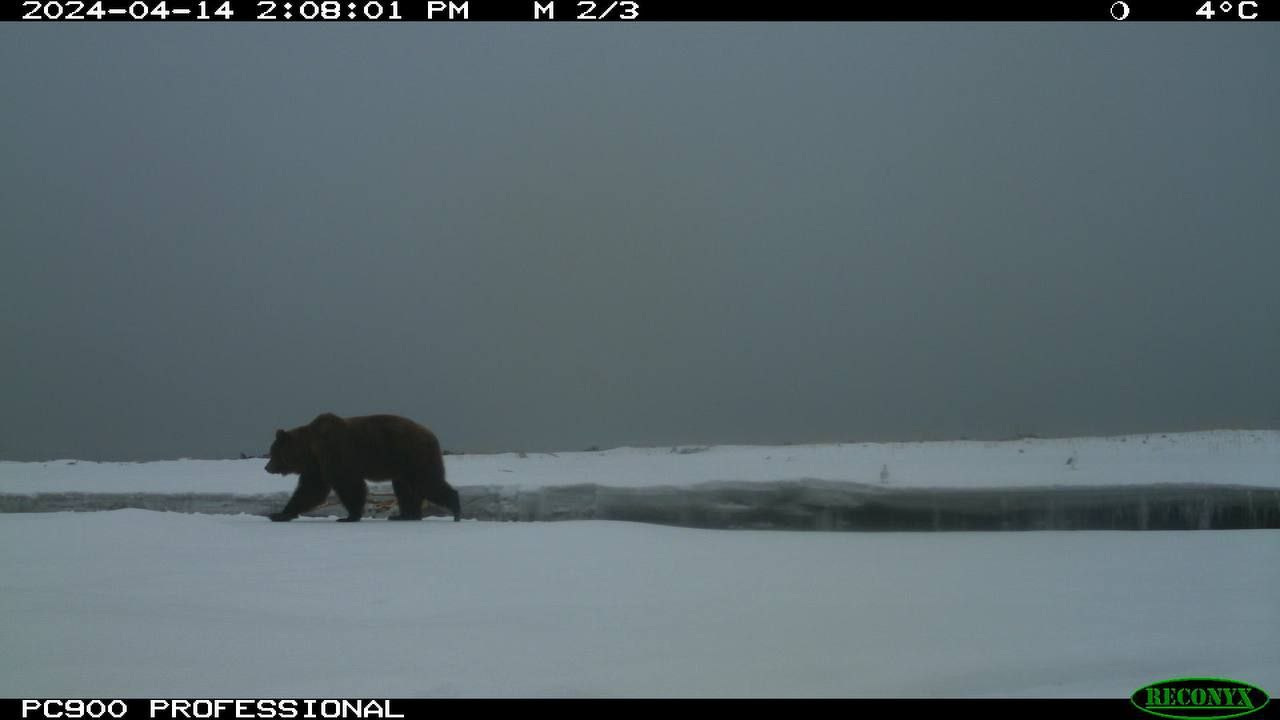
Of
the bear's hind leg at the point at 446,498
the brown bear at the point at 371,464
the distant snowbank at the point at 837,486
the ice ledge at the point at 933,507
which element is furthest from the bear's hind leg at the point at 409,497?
the ice ledge at the point at 933,507

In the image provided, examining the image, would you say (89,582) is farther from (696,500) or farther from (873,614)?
(696,500)

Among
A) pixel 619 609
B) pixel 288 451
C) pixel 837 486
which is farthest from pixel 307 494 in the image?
pixel 619 609

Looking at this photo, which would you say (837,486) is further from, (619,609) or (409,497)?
(619,609)

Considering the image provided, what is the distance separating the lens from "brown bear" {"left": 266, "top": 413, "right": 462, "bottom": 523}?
28.8 ft

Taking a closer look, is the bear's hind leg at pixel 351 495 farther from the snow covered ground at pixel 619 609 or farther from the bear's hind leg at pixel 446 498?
the snow covered ground at pixel 619 609

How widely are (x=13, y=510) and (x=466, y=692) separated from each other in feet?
32.0

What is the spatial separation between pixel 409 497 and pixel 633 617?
5609 mm

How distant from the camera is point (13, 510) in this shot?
413 inches

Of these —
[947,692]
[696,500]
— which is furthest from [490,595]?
[696,500]

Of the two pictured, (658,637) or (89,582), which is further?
(89,582)

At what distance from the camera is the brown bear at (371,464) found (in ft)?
28.8

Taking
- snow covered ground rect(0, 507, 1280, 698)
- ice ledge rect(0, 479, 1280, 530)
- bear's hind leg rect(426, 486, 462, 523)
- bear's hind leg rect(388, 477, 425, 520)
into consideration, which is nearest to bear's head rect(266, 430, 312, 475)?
bear's hind leg rect(388, 477, 425, 520)

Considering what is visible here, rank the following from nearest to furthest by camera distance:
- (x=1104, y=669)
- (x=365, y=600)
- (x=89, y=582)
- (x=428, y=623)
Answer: (x=1104, y=669) → (x=428, y=623) → (x=365, y=600) → (x=89, y=582)

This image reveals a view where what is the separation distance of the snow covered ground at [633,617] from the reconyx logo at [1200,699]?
0.08 metres
